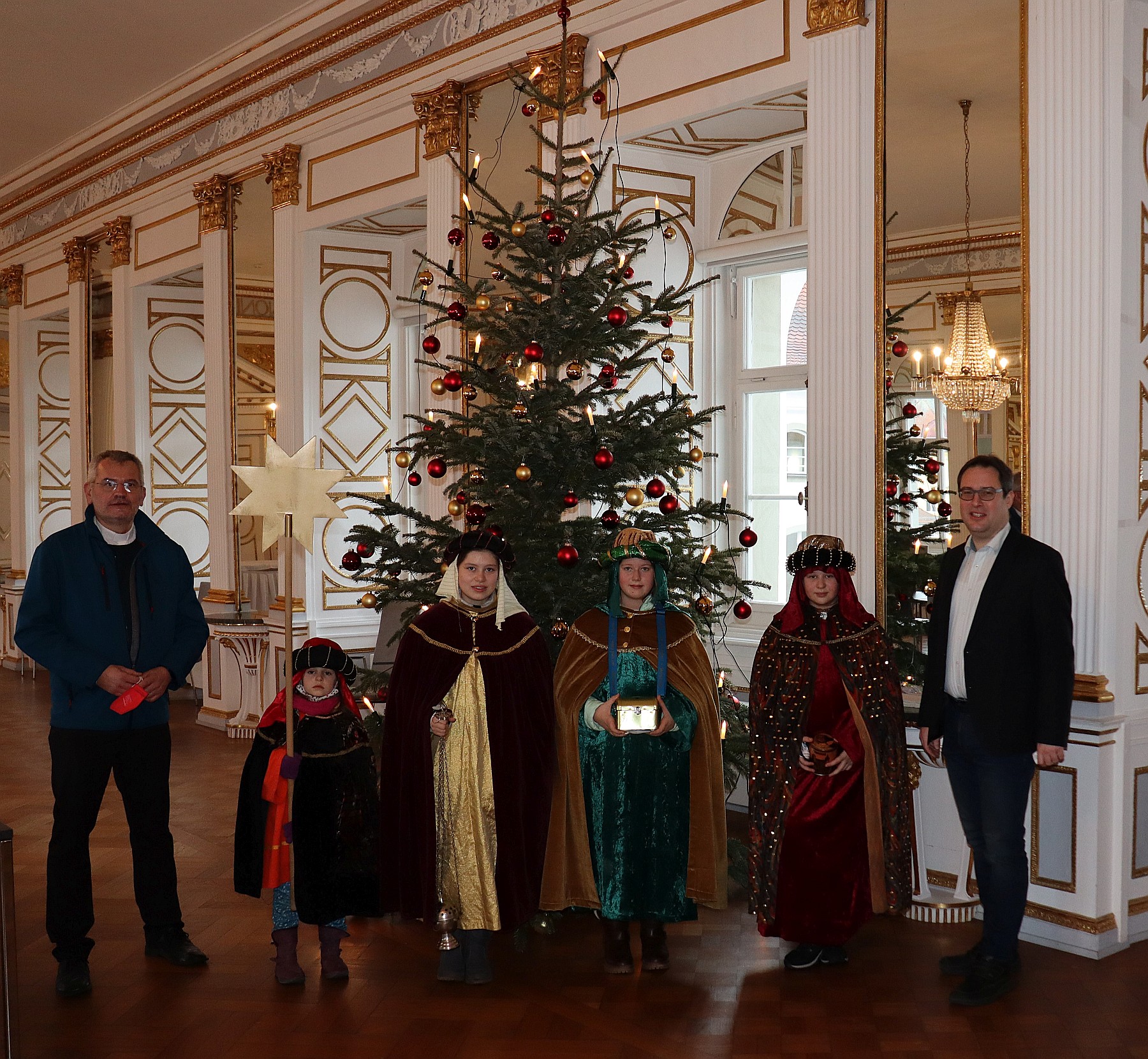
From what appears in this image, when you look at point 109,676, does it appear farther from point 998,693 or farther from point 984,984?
point 984,984

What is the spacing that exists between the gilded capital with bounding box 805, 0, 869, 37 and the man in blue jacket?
344 centimetres

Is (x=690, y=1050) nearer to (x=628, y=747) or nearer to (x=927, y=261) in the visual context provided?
(x=628, y=747)

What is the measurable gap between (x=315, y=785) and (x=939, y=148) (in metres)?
3.50

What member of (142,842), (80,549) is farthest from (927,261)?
(142,842)

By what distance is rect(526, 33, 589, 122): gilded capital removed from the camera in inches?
252

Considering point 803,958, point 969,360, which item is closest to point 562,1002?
point 803,958

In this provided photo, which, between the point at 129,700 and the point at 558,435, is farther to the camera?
the point at 558,435

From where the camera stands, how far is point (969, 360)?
15.9 ft

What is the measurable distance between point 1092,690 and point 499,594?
2.21 m

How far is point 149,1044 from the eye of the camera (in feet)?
12.1

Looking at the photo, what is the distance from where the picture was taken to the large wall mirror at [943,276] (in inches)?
185

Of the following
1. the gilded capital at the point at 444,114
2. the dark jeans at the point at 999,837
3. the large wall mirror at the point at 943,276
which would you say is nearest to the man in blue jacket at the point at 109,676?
the dark jeans at the point at 999,837

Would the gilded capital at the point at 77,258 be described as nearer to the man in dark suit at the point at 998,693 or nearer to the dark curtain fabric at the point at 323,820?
the dark curtain fabric at the point at 323,820

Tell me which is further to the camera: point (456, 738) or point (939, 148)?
point (939, 148)
